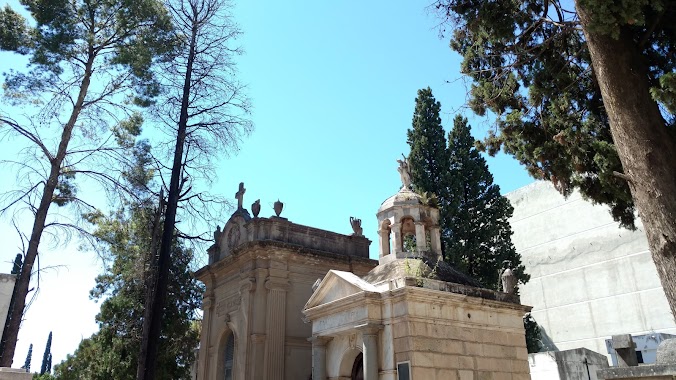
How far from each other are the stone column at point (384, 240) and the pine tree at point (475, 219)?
25.3ft

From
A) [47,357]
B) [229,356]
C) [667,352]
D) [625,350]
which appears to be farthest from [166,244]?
[47,357]

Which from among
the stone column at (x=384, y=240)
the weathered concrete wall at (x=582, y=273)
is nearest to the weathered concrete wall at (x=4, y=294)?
the stone column at (x=384, y=240)

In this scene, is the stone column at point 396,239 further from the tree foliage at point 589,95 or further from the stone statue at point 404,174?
the tree foliage at point 589,95

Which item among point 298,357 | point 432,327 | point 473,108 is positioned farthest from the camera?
point 298,357

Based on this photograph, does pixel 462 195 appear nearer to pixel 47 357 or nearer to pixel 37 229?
pixel 37 229

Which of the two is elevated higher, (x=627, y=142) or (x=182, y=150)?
(x=182, y=150)

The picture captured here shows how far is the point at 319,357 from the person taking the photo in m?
10.8

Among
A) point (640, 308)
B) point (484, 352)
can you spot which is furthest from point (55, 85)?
point (640, 308)

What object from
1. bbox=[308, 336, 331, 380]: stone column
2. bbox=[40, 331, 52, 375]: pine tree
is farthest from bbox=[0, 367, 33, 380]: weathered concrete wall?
bbox=[40, 331, 52, 375]: pine tree

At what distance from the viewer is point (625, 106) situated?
7660mm

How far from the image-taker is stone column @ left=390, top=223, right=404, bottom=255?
1169 cm

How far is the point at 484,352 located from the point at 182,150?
26.4 feet

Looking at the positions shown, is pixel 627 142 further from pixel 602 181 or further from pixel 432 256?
pixel 432 256

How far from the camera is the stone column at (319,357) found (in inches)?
421
